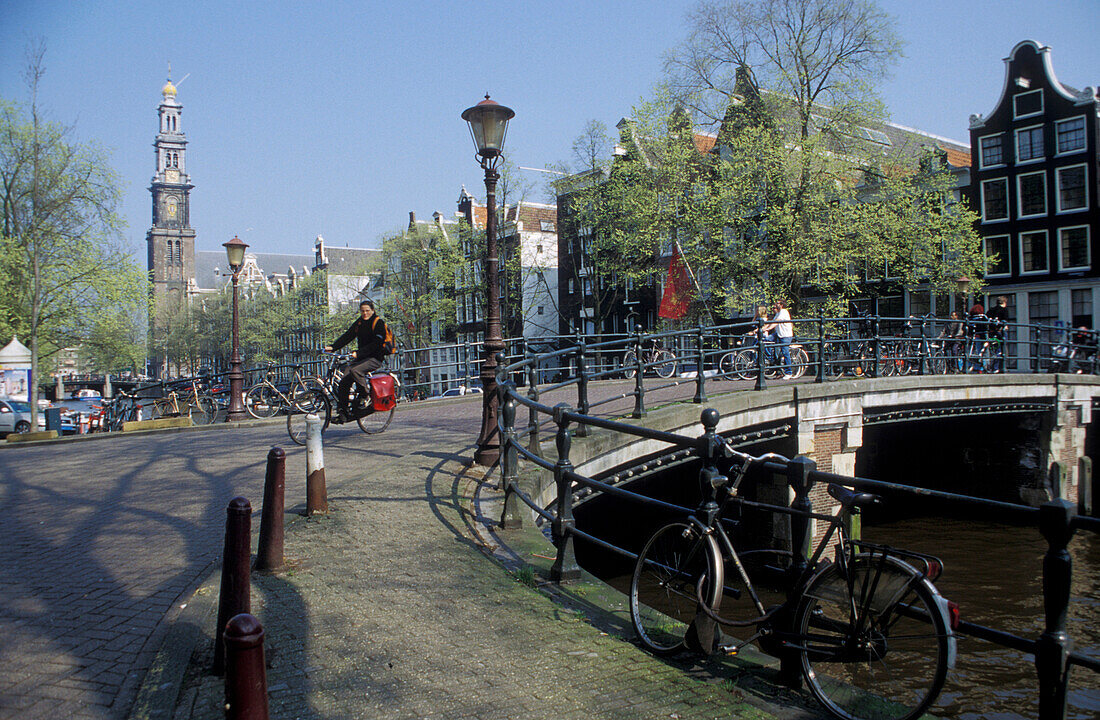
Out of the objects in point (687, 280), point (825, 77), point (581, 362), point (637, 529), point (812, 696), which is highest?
point (825, 77)

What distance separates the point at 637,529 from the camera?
16125 mm

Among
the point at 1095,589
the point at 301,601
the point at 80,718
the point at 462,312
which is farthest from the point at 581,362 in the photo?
the point at 462,312

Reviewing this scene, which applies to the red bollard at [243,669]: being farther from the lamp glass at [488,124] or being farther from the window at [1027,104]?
the window at [1027,104]

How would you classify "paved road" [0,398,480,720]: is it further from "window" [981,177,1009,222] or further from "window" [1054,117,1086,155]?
"window" [1054,117,1086,155]

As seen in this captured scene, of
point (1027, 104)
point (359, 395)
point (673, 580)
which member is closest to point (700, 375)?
point (359, 395)

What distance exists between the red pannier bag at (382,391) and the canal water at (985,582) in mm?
3983

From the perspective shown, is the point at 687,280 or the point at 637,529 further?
the point at 687,280

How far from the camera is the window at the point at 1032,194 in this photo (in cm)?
3141

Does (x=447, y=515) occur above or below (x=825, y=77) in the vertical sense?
below

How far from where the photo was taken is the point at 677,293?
30.2m

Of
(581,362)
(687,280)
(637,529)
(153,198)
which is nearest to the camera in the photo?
(581,362)

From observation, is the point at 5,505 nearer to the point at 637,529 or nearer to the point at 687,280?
the point at 637,529

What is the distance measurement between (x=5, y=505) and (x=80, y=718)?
19.1 feet

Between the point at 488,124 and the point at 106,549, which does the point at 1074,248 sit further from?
the point at 106,549
